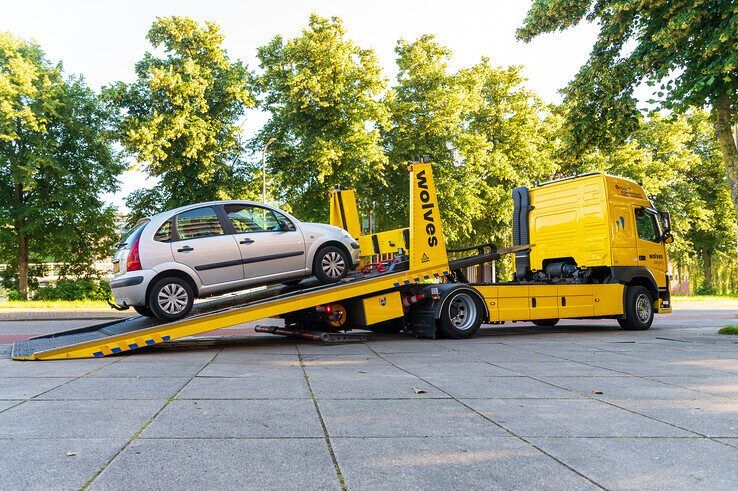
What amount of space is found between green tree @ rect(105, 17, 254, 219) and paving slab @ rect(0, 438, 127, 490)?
23.8 m

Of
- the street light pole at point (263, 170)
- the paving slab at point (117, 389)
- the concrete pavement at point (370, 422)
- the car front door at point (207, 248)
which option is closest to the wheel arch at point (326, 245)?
the car front door at point (207, 248)

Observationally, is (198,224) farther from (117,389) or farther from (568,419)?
(568,419)

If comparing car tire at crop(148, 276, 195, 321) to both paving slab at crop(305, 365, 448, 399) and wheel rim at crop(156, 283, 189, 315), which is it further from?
paving slab at crop(305, 365, 448, 399)

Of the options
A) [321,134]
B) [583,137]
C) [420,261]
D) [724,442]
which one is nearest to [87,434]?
[724,442]

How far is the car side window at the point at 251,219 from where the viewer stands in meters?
8.66

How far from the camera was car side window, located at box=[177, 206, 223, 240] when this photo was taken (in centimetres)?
828

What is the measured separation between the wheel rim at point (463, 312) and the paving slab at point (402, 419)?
561 centimetres

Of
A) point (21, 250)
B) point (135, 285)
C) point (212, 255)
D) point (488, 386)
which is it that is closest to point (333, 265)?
point (212, 255)

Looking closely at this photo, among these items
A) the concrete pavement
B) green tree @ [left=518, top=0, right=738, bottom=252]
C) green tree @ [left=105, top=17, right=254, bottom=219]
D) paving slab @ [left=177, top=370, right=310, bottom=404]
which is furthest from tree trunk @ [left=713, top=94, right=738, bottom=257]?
green tree @ [left=105, top=17, right=254, bottom=219]

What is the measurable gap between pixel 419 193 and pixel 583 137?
6.42 metres

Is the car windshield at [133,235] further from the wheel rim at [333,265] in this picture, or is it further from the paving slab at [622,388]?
the paving slab at [622,388]

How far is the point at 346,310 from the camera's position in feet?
32.5

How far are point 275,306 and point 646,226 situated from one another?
868 cm

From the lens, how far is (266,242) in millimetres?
8719
